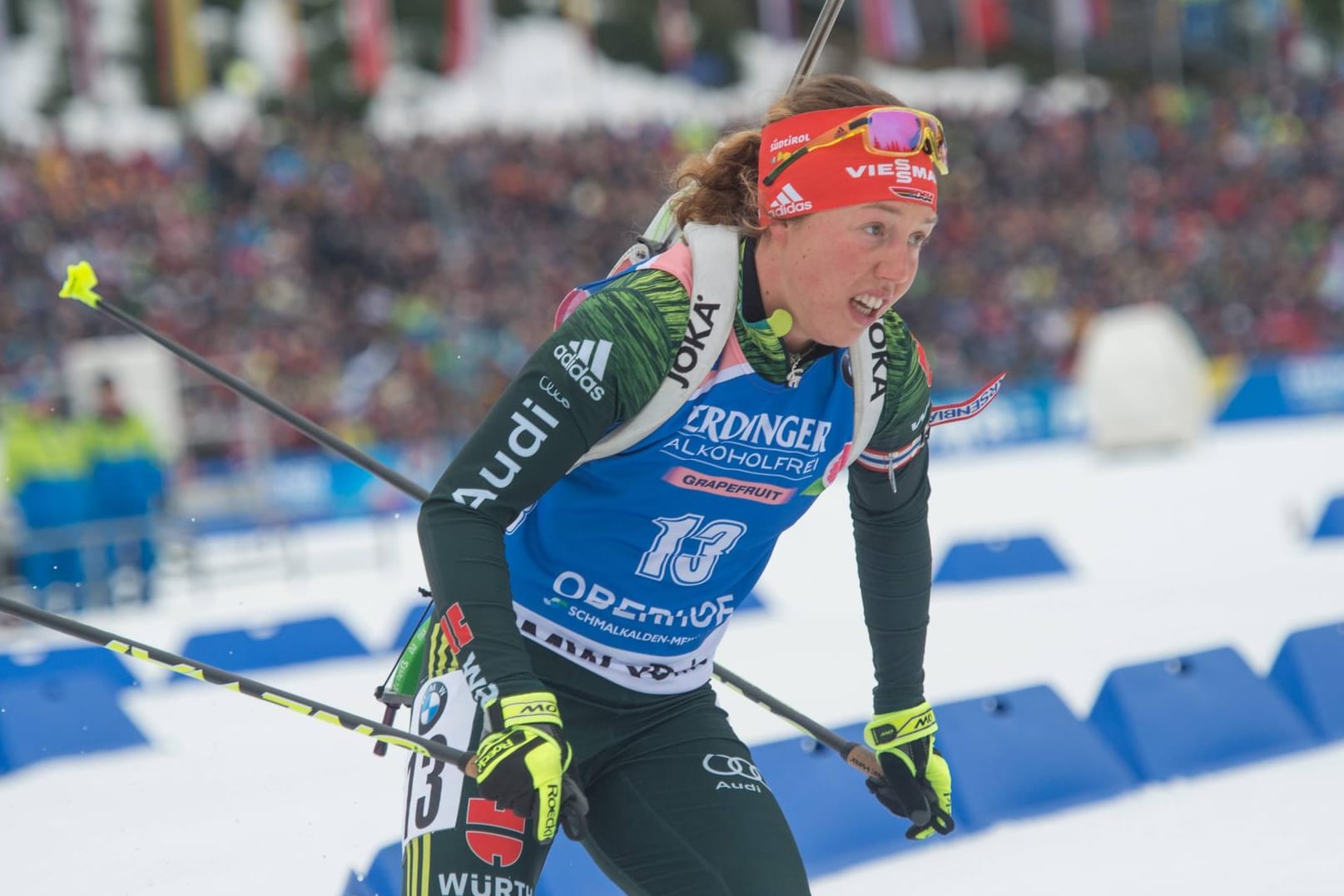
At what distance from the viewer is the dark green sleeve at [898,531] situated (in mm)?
2855

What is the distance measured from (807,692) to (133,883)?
11.3 feet

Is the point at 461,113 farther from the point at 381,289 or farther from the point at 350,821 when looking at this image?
the point at 350,821

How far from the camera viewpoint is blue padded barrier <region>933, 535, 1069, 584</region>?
1064 cm

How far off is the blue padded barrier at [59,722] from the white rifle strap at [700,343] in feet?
17.3

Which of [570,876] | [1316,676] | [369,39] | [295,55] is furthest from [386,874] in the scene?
[295,55]

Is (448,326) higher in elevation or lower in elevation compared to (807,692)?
higher

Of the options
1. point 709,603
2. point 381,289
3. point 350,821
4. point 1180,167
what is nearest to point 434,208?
point 381,289

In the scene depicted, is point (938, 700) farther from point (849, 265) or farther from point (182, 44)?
point (182, 44)

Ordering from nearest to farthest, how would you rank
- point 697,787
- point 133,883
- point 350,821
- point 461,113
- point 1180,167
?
point 697,787 → point 133,883 → point 350,821 → point 1180,167 → point 461,113

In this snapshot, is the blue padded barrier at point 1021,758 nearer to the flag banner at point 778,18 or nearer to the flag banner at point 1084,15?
the flag banner at point 1084,15

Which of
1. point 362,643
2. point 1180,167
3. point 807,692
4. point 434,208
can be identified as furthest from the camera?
point 1180,167

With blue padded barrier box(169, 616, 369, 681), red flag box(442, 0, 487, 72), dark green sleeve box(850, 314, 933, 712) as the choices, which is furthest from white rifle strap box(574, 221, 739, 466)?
red flag box(442, 0, 487, 72)

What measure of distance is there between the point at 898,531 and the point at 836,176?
0.76 metres

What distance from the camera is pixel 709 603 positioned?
2.91m
